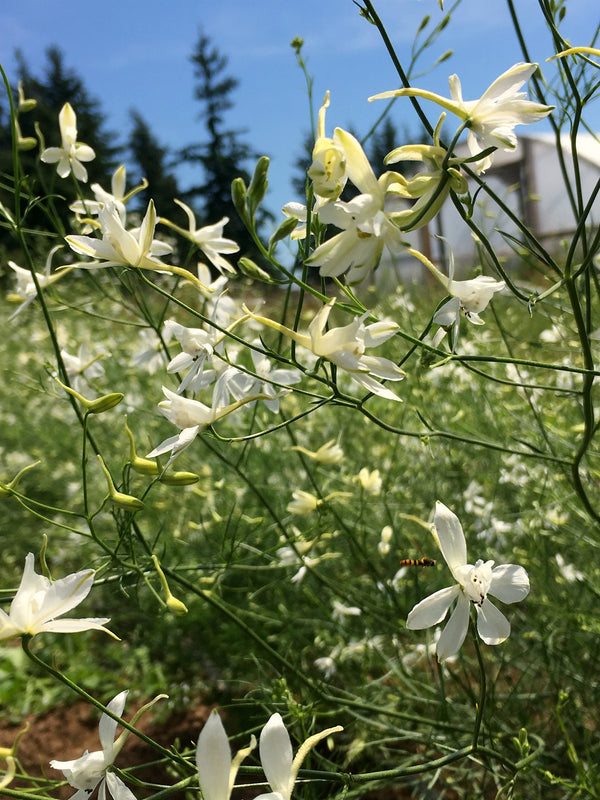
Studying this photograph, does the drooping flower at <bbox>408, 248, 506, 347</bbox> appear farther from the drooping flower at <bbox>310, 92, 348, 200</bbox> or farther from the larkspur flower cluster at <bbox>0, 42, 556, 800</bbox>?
the drooping flower at <bbox>310, 92, 348, 200</bbox>

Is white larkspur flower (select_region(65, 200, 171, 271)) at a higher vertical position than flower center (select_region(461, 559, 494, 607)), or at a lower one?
higher

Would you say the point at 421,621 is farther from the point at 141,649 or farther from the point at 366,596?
the point at 141,649

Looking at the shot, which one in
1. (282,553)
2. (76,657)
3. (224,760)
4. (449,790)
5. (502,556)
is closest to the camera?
(224,760)

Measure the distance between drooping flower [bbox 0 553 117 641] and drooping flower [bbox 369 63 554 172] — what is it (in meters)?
0.56

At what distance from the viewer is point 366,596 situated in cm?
177

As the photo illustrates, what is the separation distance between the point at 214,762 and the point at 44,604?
0.75 feet

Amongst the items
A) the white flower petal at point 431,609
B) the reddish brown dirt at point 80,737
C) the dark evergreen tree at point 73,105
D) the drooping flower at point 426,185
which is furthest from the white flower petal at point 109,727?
the dark evergreen tree at point 73,105

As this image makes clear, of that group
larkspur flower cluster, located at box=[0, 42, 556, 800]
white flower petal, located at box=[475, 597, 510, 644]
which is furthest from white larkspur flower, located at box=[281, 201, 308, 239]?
white flower petal, located at box=[475, 597, 510, 644]

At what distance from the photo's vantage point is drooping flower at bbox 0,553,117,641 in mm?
615

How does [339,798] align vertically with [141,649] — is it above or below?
above

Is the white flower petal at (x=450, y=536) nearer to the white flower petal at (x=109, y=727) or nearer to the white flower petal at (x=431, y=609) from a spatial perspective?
the white flower petal at (x=431, y=609)

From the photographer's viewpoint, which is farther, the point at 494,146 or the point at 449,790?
the point at 449,790

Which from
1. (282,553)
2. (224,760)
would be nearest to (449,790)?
(282,553)

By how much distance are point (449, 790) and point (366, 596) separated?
528mm
